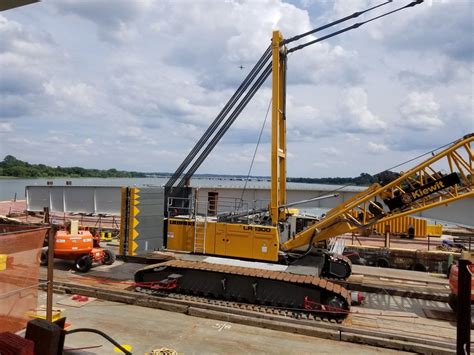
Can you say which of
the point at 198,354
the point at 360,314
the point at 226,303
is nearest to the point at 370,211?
the point at 360,314

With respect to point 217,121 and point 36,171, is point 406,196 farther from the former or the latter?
Answer: point 36,171

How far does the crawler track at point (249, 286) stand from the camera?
966 cm

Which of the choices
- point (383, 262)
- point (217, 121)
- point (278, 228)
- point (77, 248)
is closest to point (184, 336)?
point (278, 228)

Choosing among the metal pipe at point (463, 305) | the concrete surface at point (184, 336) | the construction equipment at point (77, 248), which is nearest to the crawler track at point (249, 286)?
the concrete surface at point (184, 336)

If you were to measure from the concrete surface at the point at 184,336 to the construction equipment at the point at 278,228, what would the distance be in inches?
61.2

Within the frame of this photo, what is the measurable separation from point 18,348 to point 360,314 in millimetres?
8301

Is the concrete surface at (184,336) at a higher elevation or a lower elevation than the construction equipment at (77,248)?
lower

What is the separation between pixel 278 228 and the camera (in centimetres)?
1214

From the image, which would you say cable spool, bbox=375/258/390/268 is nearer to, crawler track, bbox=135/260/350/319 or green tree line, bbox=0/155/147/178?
crawler track, bbox=135/260/350/319

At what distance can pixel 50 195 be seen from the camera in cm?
2906

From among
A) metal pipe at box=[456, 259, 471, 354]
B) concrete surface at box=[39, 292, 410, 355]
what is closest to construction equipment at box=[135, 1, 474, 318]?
concrete surface at box=[39, 292, 410, 355]

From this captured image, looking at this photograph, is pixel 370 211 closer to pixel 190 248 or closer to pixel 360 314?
pixel 360 314

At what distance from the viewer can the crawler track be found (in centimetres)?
966

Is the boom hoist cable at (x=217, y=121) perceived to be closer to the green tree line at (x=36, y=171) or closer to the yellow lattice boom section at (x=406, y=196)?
the yellow lattice boom section at (x=406, y=196)
